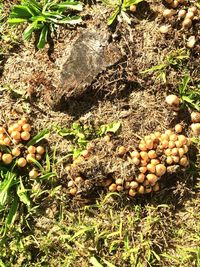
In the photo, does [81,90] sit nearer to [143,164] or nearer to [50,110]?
[50,110]

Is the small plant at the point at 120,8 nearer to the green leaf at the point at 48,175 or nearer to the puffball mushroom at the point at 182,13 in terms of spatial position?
the puffball mushroom at the point at 182,13

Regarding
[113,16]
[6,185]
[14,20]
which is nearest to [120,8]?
[113,16]

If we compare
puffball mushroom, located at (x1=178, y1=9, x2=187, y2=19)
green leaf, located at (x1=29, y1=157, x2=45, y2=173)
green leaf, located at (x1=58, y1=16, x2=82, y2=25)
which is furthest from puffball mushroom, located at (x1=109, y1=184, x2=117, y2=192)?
puffball mushroom, located at (x1=178, y1=9, x2=187, y2=19)

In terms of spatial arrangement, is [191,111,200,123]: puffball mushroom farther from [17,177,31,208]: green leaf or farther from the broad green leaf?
the broad green leaf

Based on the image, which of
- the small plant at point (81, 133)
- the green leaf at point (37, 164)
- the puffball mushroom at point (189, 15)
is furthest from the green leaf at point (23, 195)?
the puffball mushroom at point (189, 15)

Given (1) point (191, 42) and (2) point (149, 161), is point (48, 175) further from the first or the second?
(1) point (191, 42)

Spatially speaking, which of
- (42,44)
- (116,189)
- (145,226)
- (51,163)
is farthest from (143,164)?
(42,44)
